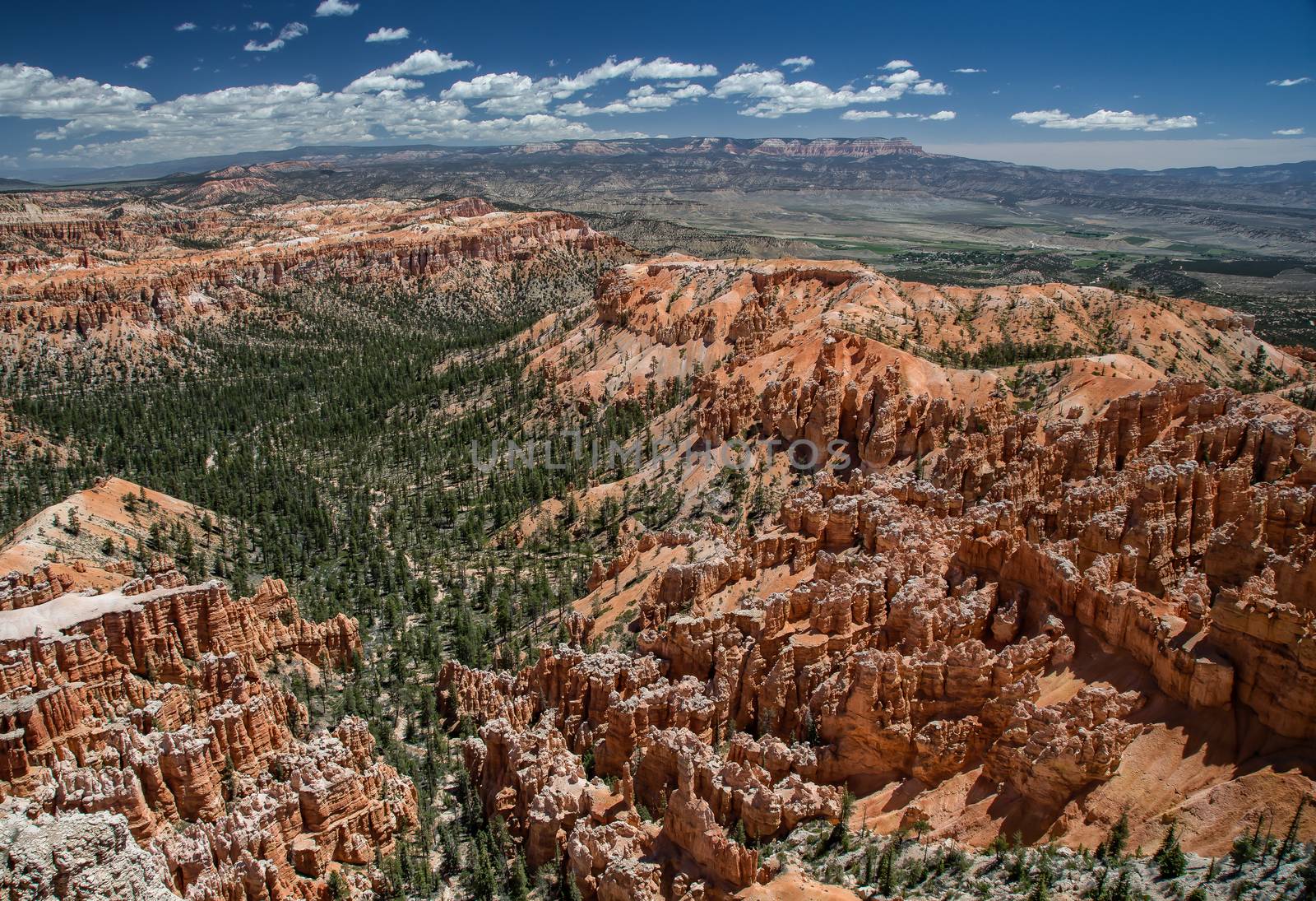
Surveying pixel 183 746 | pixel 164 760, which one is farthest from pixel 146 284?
pixel 183 746

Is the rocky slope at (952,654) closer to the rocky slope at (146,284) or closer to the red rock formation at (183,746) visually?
the red rock formation at (183,746)

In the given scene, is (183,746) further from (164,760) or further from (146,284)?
(146,284)

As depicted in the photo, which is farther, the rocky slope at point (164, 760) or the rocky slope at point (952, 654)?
the rocky slope at point (952, 654)

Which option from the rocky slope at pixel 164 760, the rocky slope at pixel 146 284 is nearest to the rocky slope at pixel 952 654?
the rocky slope at pixel 164 760

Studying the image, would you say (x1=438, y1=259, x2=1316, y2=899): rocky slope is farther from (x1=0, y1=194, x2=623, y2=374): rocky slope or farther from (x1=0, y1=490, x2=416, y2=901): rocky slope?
(x1=0, y1=194, x2=623, y2=374): rocky slope

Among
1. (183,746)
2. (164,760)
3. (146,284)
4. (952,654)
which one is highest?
(146,284)

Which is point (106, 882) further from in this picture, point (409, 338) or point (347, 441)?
point (409, 338)
